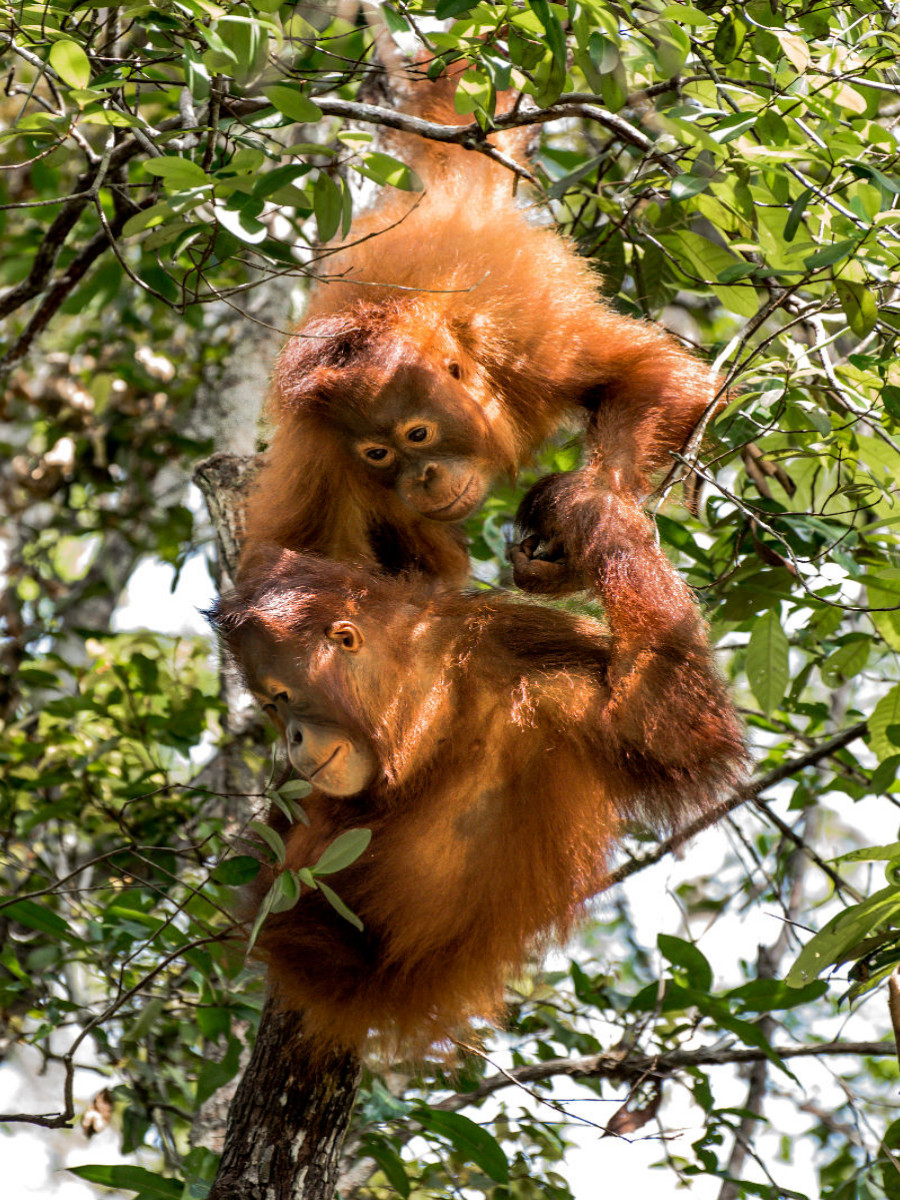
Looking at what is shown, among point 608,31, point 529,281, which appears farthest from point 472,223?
point 608,31

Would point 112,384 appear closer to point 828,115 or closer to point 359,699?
point 359,699

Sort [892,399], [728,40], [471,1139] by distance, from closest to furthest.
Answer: [892,399] < [728,40] < [471,1139]

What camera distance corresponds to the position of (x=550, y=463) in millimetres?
3256

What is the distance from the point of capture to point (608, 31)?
1872mm

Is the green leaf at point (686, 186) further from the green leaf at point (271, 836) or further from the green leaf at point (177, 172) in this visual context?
the green leaf at point (271, 836)

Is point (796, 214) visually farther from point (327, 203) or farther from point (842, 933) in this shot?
point (842, 933)

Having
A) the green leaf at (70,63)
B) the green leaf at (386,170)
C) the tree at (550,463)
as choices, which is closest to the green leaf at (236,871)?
the tree at (550,463)

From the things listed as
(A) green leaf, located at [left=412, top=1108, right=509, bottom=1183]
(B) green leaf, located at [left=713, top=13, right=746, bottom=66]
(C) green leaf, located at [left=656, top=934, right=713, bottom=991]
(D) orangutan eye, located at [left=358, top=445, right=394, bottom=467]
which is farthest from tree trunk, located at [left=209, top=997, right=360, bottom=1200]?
(B) green leaf, located at [left=713, top=13, right=746, bottom=66]

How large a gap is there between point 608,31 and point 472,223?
948 mm

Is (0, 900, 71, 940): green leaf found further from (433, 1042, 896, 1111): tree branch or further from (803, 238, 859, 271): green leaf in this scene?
(803, 238, 859, 271): green leaf

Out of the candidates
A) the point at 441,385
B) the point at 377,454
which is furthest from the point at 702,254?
the point at 377,454

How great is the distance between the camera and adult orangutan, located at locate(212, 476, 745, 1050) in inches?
78.5

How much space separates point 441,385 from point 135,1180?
1.68 meters

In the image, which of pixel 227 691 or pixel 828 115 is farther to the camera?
pixel 227 691
